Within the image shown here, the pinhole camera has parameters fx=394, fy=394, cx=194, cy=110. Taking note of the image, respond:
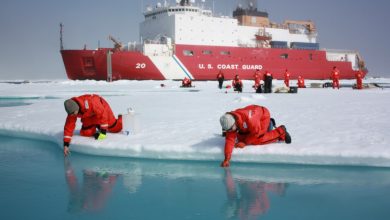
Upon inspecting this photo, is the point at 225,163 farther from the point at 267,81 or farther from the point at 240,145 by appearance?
the point at 267,81

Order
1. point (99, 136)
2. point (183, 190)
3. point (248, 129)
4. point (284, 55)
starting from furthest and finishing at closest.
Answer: point (284, 55)
point (99, 136)
point (248, 129)
point (183, 190)

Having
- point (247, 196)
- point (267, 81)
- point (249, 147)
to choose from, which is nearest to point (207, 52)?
point (267, 81)

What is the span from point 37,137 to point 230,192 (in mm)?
4075

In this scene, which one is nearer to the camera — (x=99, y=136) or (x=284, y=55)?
(x=99, y=136)

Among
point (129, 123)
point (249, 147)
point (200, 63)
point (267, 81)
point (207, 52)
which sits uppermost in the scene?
point (207, 52)

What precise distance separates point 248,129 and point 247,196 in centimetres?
116

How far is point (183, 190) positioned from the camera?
3.46 meters

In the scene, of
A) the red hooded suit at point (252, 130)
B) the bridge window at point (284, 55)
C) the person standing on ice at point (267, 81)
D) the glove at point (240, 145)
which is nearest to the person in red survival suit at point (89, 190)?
the red hooded suit at point (252, 130)

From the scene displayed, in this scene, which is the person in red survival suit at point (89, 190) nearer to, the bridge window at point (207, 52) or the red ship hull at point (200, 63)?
the red ship hull at point (200, 63)

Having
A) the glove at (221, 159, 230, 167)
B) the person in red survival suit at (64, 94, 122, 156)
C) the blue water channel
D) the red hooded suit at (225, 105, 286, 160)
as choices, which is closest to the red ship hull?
the person in red survival suit at (64, 94, 122, 156)

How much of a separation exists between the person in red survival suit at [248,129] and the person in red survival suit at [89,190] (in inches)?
47.4

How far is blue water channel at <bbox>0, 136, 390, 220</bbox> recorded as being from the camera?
2861 millimetres

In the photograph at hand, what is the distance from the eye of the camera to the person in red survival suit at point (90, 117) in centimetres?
473

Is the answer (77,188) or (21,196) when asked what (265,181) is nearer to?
(77,188)
